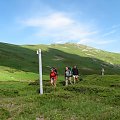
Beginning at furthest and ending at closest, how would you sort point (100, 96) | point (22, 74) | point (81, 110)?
1. point (22, 74)
2. point (100, 96)
3. point (81, 110)

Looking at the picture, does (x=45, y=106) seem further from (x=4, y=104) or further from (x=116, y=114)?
(x=116, y=114)

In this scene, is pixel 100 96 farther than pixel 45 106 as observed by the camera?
Yes

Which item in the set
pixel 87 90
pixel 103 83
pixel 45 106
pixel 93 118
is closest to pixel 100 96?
pixel 87 90

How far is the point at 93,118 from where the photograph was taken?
71.8 ft

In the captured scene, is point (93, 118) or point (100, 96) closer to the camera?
point (93, 118)

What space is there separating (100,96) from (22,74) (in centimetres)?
5123

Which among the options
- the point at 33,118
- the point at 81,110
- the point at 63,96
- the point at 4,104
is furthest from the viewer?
the point at 63,96

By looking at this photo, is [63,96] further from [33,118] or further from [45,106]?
[33,118]

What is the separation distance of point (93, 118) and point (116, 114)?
4.69ft

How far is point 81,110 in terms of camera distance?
83.6ft

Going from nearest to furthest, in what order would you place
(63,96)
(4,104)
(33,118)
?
(33,118) < (4,104) < (63,96)

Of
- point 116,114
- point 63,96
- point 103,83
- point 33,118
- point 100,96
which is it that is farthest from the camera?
point 103,83

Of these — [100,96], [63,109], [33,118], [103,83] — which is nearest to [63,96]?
[100,96]

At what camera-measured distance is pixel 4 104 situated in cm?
2992
